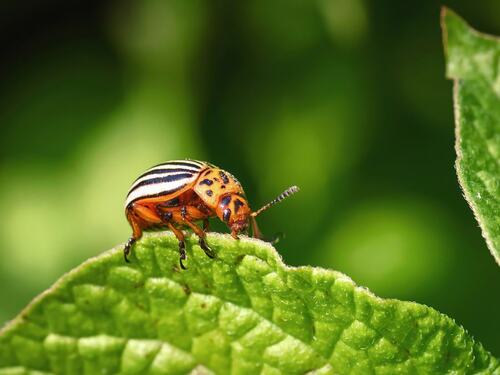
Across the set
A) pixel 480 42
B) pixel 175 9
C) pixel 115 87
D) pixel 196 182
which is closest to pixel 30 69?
pixel 115 87

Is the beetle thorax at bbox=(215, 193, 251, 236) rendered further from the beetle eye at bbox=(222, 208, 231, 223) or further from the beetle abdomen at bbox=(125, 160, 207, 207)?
the beetle abdomen at bbox=(125, 160, 207, 207)

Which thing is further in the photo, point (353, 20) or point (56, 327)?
point (353, 20)

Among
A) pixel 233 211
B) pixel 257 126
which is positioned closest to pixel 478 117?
pixel 233 211

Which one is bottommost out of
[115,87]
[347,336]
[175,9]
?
[347,336]

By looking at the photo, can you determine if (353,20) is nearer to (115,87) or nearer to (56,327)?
(115,87)

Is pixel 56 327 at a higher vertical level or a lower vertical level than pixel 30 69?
lower

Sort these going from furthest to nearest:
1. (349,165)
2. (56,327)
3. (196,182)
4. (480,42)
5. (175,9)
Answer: (175,9)
(349,165)
(196,182)
(480,42)
(56,327)

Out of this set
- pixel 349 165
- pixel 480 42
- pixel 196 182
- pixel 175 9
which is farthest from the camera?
pixel 175 9
